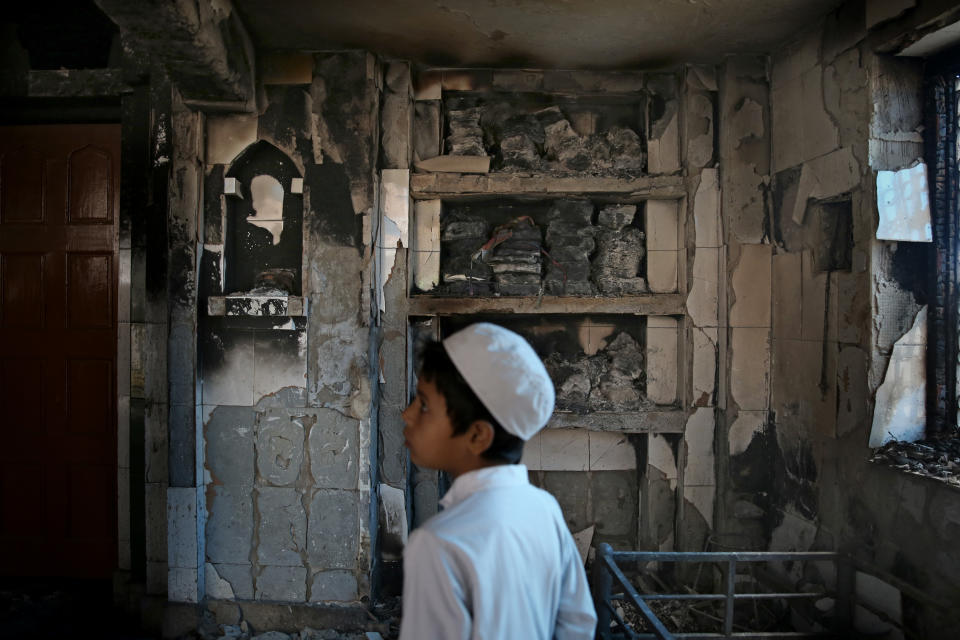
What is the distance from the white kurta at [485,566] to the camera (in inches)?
31.9

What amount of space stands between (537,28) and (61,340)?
3.41m

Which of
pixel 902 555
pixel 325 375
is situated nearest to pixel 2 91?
pixel 325 375

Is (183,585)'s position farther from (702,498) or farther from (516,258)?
(702,498)

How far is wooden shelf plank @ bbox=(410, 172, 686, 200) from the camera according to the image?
10.6 feet

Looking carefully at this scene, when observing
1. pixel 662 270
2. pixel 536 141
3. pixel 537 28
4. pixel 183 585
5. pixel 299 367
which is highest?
pixel 537 28

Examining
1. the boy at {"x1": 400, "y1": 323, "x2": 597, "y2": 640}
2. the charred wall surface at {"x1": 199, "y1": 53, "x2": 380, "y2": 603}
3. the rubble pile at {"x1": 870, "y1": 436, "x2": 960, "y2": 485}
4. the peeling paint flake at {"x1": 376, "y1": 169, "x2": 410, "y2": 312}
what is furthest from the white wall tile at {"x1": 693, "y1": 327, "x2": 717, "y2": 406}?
the boy at {"x1": 400, "y1": 323, "x2": 597, "y2": 640}

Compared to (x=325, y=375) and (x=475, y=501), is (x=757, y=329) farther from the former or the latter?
(x=475, y=501)

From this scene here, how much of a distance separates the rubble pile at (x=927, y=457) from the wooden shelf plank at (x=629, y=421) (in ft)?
3.34

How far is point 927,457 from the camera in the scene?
7.48 ft

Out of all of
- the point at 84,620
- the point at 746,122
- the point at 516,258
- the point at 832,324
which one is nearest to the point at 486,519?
Answer: the point at 832,324

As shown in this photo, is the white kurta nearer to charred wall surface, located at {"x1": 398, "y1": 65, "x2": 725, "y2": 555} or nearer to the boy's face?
the boy's face

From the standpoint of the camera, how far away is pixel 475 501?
0.92m

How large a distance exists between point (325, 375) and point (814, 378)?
8.59 feet

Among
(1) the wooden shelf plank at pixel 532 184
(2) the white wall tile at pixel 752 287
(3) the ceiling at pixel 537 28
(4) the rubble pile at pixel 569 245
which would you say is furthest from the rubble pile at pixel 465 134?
(2) the white wall tile at pixel 752 287
